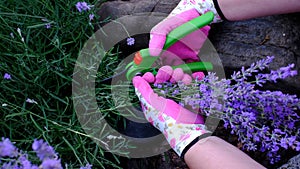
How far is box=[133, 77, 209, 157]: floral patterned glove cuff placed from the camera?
53.1 inches

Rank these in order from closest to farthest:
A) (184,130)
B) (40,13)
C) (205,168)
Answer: (205,168) → (184,130) → (40,13)

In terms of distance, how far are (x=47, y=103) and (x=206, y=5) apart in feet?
2.47

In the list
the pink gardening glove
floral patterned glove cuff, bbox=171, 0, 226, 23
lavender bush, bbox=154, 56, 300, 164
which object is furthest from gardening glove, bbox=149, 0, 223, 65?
lavender bush, bbox=154, 56, 300, 164

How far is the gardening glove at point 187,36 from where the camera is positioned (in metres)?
1.47

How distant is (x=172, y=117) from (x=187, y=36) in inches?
13.8

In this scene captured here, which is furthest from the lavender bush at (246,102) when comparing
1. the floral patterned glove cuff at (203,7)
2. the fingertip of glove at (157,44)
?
the floral patterned glove cuff at (203,7)

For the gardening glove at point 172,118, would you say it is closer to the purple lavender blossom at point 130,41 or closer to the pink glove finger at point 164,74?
the pink glove finger at point 164,74

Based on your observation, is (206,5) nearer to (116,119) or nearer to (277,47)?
(277,47)

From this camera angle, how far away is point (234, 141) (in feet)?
5.08

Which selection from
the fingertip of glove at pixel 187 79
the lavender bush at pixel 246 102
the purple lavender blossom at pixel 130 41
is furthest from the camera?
the purple lavender blossom at pixel 130 41

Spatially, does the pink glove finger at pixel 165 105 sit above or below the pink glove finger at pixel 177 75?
below

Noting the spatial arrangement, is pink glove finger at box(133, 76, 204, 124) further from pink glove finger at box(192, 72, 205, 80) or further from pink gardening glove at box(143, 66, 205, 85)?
pink glove finger at box(192, 72, 205, 80)

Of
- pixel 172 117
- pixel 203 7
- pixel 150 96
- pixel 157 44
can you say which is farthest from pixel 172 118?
pixel 203 7

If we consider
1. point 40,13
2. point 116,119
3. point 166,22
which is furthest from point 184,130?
point 40,13
